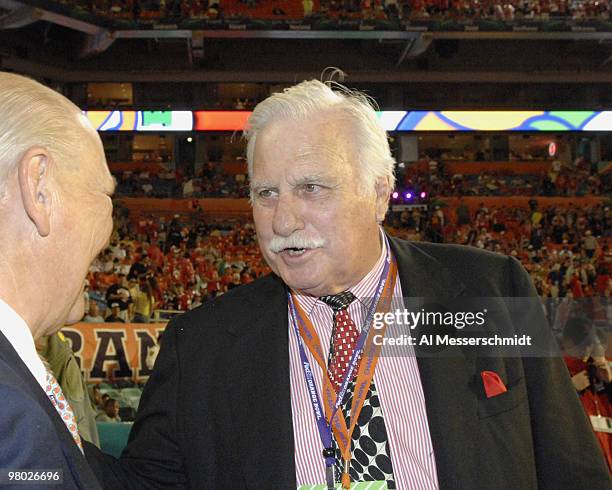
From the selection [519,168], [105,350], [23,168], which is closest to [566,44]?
[519,168]

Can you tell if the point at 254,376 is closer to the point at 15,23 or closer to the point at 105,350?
the point at 105,350

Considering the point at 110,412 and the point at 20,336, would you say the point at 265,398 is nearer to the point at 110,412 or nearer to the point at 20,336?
the point at 20,336

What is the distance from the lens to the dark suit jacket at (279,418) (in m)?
1.49

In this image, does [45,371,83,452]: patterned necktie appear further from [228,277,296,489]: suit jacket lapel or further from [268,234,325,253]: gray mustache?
[268,234,325,253]: gray mustache

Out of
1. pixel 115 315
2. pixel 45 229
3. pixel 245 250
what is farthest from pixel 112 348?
pixel 245 250

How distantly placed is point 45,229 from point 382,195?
979mm

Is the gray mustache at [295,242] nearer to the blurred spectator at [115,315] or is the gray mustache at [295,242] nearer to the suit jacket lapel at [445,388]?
the suit jacket lapel at [445,388]

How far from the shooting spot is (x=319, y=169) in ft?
5.22

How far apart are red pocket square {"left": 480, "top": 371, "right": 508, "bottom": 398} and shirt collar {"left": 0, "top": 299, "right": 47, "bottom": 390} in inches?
38.6

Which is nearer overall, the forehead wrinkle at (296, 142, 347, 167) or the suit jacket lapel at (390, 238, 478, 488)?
the suit jacket lapel at (390, 238, 478, 488)

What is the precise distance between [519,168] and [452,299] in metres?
22.0

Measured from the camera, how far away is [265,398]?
61.6 inches

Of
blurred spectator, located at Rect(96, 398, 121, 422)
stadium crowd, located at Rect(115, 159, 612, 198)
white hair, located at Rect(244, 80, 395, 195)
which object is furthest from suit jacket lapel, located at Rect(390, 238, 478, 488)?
stadium crowd, located at Rect(115, 159, 612, 198)

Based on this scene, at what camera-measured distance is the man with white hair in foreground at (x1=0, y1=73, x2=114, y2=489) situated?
843 mm
